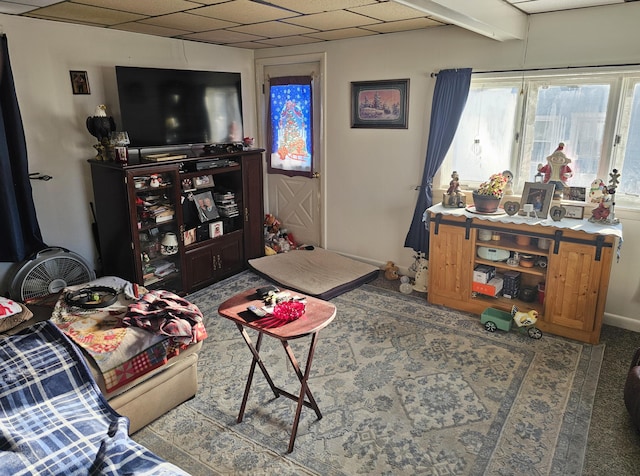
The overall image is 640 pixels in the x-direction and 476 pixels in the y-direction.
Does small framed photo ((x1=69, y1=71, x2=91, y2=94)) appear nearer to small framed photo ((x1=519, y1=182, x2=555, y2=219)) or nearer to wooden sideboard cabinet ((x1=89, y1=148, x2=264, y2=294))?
wooden sideboard cabinet ((x1=89, y1=148, x2=264, y2=294))

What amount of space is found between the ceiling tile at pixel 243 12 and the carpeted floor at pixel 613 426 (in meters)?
3.26

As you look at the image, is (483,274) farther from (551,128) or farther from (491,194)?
(551,128)

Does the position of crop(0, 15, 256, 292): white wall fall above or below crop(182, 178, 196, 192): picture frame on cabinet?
above

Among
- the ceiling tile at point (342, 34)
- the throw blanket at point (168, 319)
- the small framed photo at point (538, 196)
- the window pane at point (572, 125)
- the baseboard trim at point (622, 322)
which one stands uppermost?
the ceiling tile at point (342, 34)

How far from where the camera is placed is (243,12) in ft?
10.8

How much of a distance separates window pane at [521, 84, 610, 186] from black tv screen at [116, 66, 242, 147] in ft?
9.25

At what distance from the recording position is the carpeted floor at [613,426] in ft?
7.39

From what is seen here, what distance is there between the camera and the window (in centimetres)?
343

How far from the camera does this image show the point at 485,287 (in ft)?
12.4

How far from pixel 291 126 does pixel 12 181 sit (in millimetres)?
2813

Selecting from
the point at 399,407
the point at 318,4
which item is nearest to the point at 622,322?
the point at 399,407

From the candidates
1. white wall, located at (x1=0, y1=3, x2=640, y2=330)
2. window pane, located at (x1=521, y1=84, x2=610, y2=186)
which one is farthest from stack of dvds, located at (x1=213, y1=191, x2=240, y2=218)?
window pane, located at (x1=521, y1=84, x2=610, y2=186)

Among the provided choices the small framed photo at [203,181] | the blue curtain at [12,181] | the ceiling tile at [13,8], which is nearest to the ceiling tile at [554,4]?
the small framed photo at [203,181]

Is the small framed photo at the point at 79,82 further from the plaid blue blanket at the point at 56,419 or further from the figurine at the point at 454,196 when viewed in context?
the figurine at the point at 454,196
